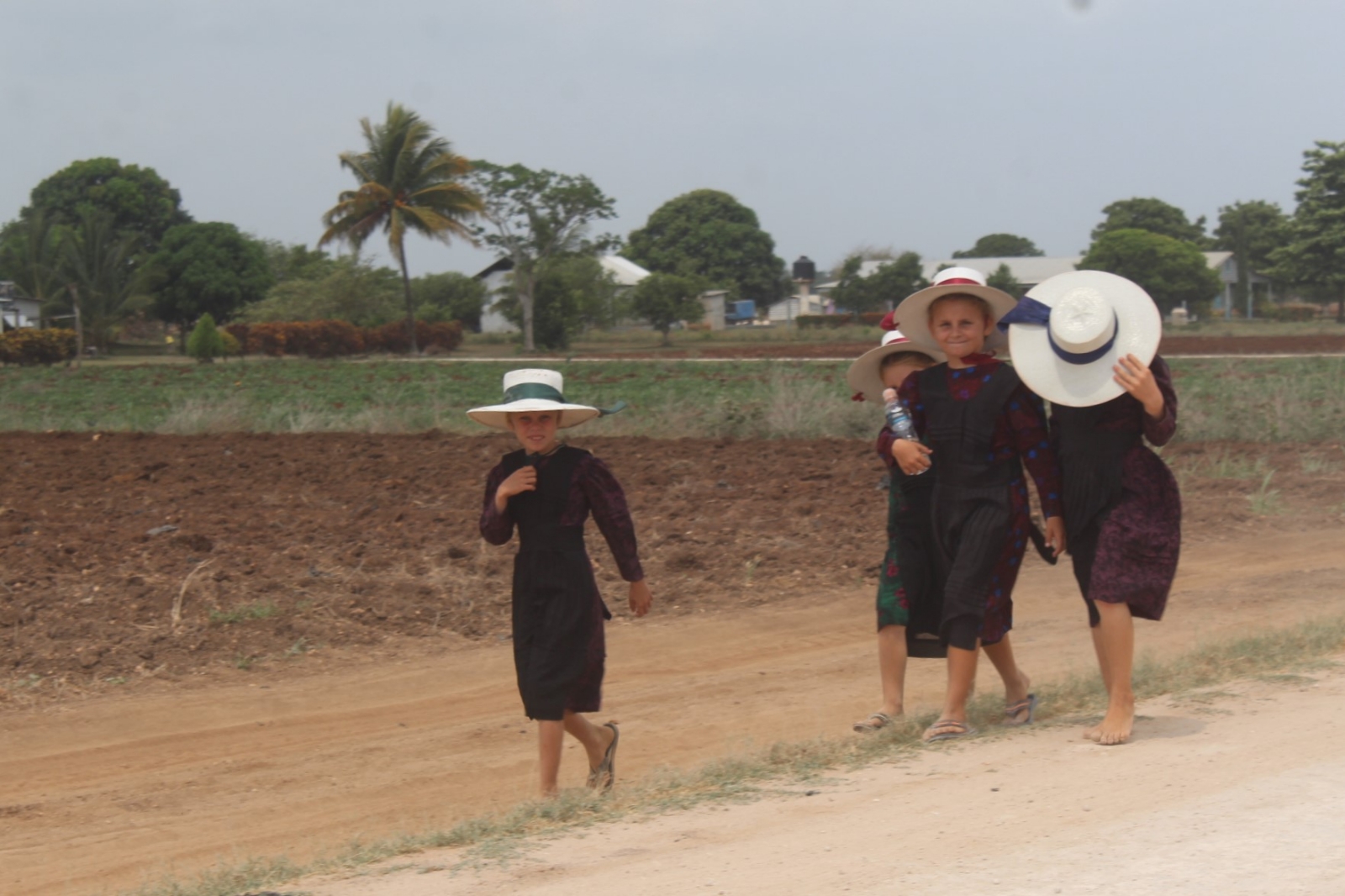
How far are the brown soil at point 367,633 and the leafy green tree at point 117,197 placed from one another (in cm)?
7261

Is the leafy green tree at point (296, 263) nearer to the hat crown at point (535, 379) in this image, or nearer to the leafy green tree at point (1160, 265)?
the leafy green tree at point (1160, 265)

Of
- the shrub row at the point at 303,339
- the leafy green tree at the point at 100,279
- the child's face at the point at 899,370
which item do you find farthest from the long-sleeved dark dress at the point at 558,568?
the leafy green tree at the point at 100,279

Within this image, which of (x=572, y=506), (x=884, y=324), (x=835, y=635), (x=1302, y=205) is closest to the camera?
(x=572, y=506)

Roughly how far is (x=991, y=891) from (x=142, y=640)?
18.0 feet

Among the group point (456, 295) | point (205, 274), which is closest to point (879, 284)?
point (456, 295)

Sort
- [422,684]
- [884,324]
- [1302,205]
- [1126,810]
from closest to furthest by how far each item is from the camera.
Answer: [1126,810] → [884,324] → [422,684] → [1302,205]

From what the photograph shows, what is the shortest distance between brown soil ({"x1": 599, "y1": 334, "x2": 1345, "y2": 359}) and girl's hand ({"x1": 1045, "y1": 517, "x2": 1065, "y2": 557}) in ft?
110

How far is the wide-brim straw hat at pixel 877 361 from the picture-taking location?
18.5 ft

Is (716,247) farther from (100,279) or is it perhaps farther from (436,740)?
(436,740)

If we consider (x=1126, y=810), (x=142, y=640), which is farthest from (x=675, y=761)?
(x=142, y=640)

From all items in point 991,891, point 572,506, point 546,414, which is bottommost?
point 991,891

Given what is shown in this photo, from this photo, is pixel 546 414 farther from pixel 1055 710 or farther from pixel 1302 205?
pixel 1302 205

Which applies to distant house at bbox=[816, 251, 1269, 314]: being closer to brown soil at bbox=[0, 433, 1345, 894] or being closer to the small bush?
the small bush

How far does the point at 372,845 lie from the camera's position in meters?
4.28
